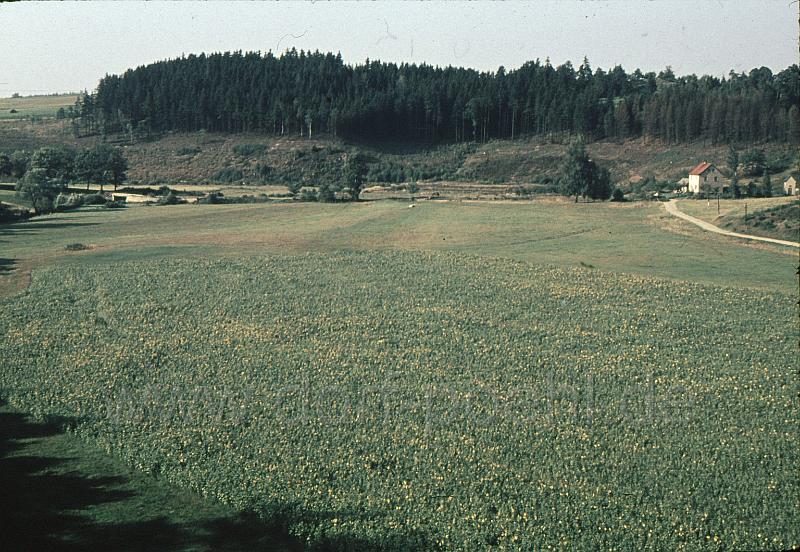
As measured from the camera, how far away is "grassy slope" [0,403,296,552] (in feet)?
56.5

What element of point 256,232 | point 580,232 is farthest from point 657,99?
point 256,232

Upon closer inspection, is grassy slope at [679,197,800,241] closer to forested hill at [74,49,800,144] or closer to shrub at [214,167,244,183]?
forested hill at [74,49,800,144]

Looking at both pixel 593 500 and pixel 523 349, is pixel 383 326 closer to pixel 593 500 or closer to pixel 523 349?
pixel 523 349

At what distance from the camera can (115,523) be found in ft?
59.3

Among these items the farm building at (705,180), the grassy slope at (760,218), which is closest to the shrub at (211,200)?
the grassy slope at (760,218)

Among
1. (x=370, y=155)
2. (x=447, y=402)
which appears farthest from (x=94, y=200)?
(x=447, y=402)

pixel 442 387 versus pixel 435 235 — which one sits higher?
pixel 435 235

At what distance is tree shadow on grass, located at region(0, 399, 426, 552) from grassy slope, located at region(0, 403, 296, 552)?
0.07ft

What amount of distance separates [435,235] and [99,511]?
169 feet

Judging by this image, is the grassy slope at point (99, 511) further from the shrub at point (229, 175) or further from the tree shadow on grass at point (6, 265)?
the shrub at point (229, 175)

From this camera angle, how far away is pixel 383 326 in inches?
1361

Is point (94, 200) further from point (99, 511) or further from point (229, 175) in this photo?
point (99, 511)

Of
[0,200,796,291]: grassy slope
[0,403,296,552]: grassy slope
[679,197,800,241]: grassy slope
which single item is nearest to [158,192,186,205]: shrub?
[0,200,796,291]: grassy slope

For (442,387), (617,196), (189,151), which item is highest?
(189,151)
